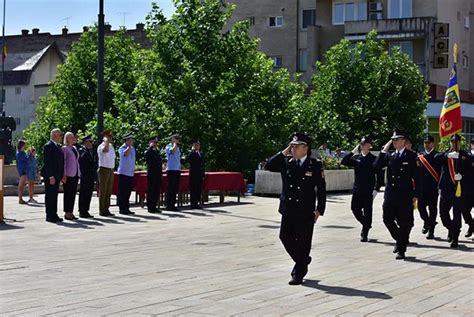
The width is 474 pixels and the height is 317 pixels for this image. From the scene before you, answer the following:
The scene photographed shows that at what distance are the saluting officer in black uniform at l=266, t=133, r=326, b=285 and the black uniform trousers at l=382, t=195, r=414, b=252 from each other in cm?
305

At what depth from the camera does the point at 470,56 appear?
61469mm

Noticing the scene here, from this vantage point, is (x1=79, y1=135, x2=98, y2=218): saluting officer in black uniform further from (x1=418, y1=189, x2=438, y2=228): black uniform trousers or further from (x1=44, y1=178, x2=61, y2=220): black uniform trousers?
(x1=418, y1=189, x2=438, y2=228): black uniform trousers

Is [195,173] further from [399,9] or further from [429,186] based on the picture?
[399,9]

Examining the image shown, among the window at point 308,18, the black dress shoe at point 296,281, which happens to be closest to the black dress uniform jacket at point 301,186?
the black dress shoe at point 296,281

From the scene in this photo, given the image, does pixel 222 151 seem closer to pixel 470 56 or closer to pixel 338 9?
pixel 338 9

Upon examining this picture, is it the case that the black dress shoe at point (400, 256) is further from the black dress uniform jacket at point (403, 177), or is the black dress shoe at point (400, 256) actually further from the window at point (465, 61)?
the window at point (465, 61)

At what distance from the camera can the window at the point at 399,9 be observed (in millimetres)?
56456

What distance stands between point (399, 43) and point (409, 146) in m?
43.2

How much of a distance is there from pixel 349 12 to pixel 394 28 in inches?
182

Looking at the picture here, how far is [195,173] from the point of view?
23.8 metres

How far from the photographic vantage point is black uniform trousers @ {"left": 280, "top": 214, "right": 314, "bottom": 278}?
1085 centimetres

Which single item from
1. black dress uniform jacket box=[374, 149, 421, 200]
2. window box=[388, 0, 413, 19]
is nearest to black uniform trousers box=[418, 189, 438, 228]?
black dress uniform jacket box=[374, 149, 421, 200]

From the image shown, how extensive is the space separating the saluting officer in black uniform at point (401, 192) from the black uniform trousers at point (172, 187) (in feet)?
32.7

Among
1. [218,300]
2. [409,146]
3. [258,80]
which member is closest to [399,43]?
[258,80]
